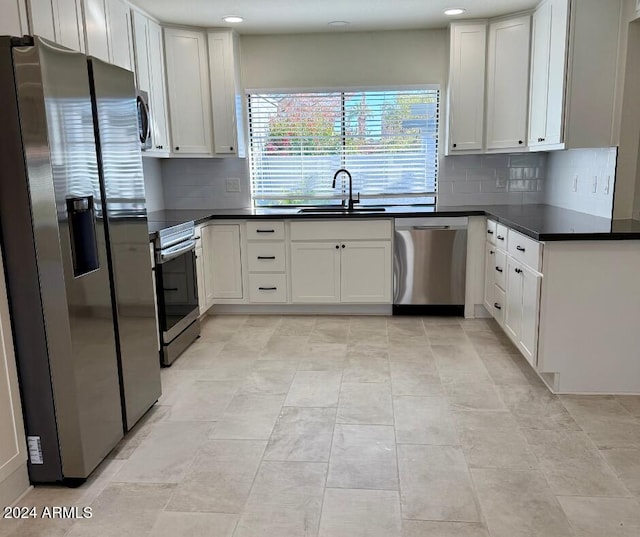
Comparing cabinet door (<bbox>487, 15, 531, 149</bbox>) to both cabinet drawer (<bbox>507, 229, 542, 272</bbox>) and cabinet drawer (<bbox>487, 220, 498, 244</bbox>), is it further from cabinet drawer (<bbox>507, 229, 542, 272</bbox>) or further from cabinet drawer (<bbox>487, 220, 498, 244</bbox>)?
cabinet drawer (<bbox>507, 229, 542, 272</bbox>)

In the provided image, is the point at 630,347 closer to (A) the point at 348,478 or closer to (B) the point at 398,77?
(A) the point at 348,478

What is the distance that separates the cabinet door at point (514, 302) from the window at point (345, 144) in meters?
1.66

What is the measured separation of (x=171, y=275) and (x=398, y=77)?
9.03 ft

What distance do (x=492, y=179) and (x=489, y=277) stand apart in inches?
43.1

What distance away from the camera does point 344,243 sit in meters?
4.50

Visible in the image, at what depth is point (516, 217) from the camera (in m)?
3.75

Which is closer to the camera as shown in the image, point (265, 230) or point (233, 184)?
point (265, 230)

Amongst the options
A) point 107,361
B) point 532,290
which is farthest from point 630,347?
point 107,361

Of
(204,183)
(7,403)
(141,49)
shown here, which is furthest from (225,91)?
(7,403)

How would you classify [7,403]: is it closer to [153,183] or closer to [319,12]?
[153,183]

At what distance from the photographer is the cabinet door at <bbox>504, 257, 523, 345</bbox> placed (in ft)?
10.9

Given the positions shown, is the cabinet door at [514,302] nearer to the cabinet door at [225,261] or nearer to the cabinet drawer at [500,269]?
the cabinet drawer at [500,269]

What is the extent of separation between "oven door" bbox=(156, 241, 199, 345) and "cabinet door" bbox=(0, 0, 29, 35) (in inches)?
56.5

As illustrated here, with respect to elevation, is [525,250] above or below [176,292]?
above
